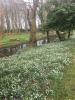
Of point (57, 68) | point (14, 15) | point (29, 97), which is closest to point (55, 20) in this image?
point (57, 68)

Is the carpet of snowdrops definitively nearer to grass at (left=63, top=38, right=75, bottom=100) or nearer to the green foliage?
grass at (left=63, top=38, right=75, bottom=100)

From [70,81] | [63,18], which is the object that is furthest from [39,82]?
[63,18]

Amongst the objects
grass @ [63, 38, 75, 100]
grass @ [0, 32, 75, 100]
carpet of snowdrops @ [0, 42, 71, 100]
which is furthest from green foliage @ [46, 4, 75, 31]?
carpet of snowdrops @ [0, 42, 71, 100]

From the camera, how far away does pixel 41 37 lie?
1897 inches

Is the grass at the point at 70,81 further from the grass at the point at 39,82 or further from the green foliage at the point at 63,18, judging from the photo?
the green foliage at the point at 63,18

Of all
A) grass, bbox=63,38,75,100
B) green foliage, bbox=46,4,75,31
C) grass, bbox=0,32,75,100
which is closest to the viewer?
grass, bbox=0,32,75,100

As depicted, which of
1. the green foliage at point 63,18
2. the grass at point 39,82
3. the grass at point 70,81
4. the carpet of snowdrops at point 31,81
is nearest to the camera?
the carpet of snowdrops at point 31,81

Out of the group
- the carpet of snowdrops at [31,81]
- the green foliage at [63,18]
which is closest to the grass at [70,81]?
the carpet of snowdrops at [31,81]

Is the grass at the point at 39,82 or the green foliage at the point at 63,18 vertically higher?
the grass at the point at 39,82

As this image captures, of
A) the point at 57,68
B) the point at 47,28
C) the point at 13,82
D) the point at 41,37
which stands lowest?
the point at 41,37

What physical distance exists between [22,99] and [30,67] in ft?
15.5

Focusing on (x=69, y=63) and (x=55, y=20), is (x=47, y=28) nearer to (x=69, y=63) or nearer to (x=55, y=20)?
(x=55, y=20)

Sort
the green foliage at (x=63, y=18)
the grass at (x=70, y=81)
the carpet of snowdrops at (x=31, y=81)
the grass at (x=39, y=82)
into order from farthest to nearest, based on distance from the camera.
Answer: the green foliage at (x=63, y=18) < the grass at (x=70, y=81) < the grass at (x=39, y=82) < the carpet of snowdrops at (x=31, y=81)

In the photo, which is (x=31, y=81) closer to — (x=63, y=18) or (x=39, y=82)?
(x=39, y=82)
